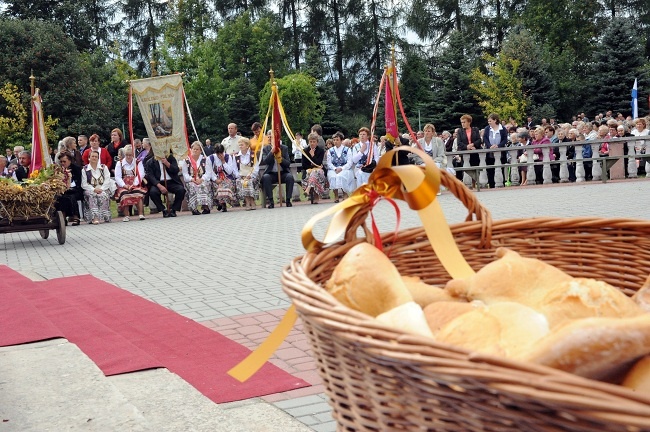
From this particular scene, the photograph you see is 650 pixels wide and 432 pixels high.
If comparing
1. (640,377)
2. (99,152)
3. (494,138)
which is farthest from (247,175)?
(640,377)

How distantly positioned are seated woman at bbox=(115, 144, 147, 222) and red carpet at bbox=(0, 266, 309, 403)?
34.4ft

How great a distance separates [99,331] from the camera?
5.33 meters

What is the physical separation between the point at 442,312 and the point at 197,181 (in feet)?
57.0

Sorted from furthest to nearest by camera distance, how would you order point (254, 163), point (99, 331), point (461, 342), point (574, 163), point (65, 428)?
point (574, 163) < point (254, 163) < point (99, 331) < point (65, 428) < point (461, 342)

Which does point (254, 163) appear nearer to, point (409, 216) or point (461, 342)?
point (409, 216)

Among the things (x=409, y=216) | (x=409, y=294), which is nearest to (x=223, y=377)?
(x=409, y=294)

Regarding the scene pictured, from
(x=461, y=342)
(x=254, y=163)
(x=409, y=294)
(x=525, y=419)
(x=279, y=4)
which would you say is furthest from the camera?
(x=279, y=4)

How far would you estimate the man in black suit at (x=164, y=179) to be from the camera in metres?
18.6

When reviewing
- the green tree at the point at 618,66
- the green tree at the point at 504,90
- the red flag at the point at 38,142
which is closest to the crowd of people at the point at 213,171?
the red flag at the point at 38,142

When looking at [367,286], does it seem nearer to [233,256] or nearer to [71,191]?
[233,256]

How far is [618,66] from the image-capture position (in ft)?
131

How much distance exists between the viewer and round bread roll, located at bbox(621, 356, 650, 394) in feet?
3.31

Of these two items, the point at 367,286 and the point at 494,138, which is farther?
the point at 494,138

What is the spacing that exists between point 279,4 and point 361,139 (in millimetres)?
34635
